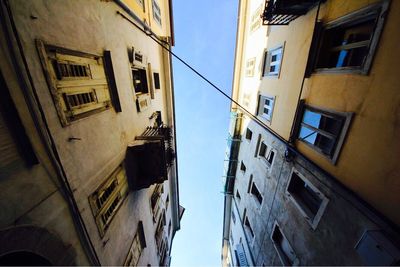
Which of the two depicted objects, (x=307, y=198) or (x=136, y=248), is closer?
(x=307, y=198)

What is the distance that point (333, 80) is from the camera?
580 cm

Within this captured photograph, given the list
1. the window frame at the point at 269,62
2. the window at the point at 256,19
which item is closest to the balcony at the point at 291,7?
the window frame at the point at 269,62

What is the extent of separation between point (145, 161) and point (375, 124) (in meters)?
8.00

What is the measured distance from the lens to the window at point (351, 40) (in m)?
4.36

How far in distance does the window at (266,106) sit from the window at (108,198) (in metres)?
8.57

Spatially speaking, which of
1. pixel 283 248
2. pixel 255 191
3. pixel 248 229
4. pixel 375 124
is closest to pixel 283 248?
pixel 283 248

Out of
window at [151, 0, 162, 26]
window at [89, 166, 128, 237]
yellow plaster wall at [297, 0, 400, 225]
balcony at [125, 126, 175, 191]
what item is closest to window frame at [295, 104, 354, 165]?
yellow plaster wall at [297, 0, 400, 225]

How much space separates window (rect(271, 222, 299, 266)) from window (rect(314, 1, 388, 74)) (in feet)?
24.4

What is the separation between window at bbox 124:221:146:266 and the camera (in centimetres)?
795

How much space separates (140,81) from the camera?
977 centimetres

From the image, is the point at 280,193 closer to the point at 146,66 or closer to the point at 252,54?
the point at 146,66

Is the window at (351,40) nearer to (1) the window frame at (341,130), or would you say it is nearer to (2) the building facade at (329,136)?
(2) the building facade at (329,136)

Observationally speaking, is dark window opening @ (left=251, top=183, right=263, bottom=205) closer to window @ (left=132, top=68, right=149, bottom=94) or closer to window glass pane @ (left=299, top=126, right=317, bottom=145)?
window glass pane @ (left=299, top=126, right=317, bottom=145)

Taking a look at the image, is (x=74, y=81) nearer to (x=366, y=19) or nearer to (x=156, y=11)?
(x=366, y=19)
